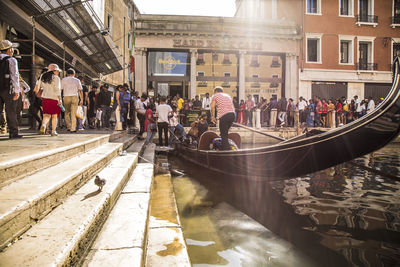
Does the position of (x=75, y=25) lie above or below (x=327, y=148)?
above

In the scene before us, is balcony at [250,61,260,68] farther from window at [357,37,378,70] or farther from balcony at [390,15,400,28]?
balcony at [390,15,400,28]

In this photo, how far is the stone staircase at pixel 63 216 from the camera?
1.39 metres

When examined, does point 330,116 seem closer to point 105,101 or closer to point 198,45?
point 198,45

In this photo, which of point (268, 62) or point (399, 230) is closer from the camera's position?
point (399, 230)

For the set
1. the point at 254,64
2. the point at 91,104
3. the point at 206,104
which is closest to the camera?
the point at 91,104

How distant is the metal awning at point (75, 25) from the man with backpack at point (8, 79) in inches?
82.5

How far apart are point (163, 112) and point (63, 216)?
7230mm

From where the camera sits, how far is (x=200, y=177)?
6352 mm

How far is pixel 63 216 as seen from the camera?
6.00ft

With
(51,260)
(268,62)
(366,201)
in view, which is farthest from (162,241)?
(268,62)

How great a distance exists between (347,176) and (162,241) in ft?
19.0

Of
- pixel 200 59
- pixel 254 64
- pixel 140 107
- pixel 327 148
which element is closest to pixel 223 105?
pixel 327 148

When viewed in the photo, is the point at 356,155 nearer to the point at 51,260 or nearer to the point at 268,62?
the point at 51,260

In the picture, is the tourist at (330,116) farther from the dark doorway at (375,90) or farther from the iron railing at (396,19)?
the iron railing at (396,19)
